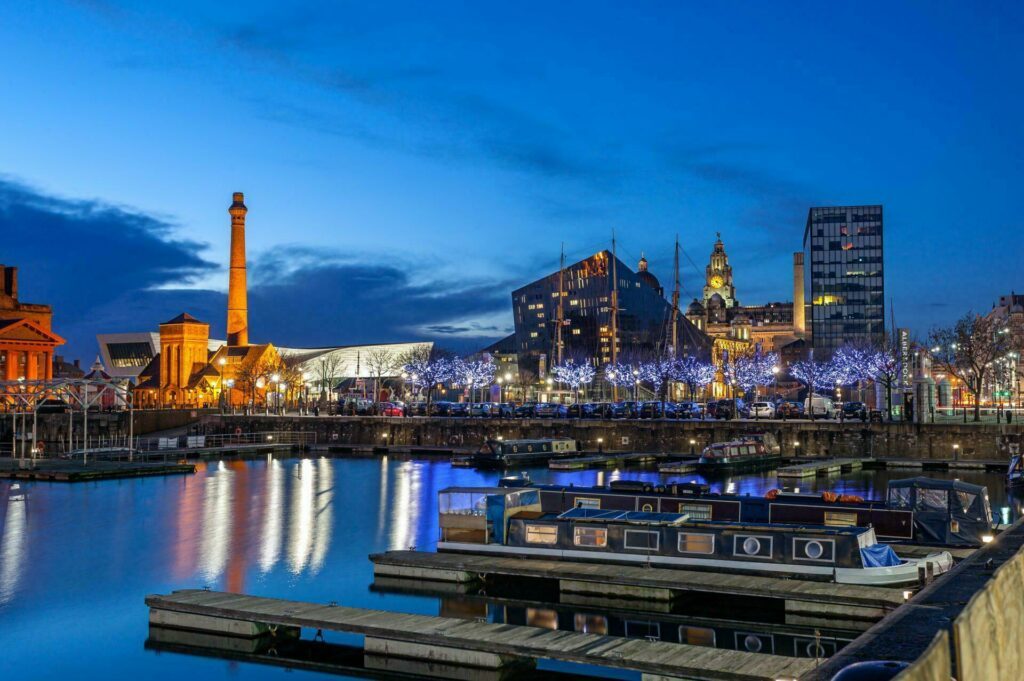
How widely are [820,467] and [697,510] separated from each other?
97.5 feet

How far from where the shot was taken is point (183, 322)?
429 feet

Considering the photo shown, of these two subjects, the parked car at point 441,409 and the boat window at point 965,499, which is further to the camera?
the parked car at point 441,409

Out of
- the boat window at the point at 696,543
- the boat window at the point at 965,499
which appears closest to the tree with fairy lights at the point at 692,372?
the boat window at the point at 965,499

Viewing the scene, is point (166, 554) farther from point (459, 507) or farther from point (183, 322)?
point (183, 322)

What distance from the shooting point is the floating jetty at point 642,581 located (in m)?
24.1

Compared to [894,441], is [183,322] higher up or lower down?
higher up

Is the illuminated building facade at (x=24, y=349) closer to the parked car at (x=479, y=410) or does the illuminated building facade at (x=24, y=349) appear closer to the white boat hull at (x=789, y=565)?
the parked car at (x=479, y=410)

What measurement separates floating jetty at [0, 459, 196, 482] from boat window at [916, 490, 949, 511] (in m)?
48.0

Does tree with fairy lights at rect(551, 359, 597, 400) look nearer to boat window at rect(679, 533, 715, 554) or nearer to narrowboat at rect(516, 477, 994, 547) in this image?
narrowboat at rect(516, 477, 994, 547)

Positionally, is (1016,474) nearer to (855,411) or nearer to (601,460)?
(601,460)

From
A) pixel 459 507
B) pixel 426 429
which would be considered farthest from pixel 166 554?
pixel 426 429

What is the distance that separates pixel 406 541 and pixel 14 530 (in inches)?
670

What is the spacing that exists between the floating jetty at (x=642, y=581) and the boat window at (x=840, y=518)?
6.97 m

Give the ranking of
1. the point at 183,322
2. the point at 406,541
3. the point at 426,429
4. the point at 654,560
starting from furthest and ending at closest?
1. the point at 183,322
2. the point at 426,429
3. the point at 406,541
4. the point at 654,560
